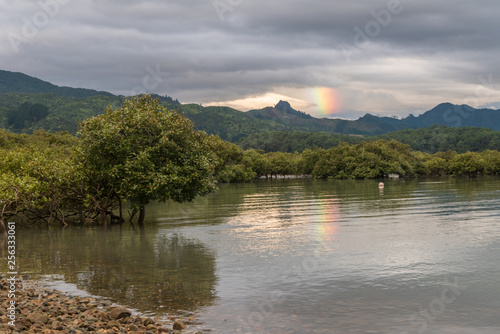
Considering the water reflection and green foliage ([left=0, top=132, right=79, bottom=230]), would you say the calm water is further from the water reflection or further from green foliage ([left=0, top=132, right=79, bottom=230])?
green foliage ([left=0, top=132, right=79, bottom=230])

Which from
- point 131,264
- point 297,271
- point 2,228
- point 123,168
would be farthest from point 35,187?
point 297,271

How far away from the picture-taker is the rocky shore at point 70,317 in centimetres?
1551

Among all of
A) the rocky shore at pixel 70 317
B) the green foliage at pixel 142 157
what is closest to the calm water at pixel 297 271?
the rocky shore at pixel 70 317

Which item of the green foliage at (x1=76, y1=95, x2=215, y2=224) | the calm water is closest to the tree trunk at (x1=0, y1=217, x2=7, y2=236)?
the calm water

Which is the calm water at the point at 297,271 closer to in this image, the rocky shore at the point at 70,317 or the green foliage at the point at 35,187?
the rocky shore at the point at 70,317

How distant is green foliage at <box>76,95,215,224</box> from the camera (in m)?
43.9

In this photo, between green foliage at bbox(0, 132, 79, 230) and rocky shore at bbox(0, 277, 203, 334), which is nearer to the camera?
rocky shore at bbox(0, 277, 203, 334)

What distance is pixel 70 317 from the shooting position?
17422mm

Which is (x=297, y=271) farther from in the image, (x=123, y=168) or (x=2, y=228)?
(x=2, y=228)

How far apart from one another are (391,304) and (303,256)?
36.9ft

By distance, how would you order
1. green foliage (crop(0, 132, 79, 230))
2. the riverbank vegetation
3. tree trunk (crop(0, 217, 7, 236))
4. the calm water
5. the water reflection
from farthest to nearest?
tree trunk (crop(0, 217, 7, 236)), the riverbank vegetation, green foliage (crop(0, 132, 79, 230)), the water reflection, the calm water

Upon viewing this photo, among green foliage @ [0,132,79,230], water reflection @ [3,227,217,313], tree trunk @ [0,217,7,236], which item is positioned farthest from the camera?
tree trunk @ [0,217,7,236]

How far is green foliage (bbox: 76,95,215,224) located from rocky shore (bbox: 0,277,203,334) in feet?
75.1

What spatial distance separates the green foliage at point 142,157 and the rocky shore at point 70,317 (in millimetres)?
22877
